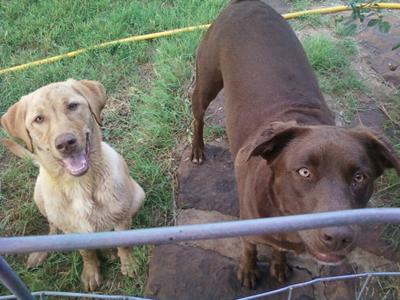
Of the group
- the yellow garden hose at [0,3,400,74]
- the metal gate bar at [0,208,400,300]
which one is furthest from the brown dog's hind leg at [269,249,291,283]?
the yellow garden hose at [0,3,400,74]

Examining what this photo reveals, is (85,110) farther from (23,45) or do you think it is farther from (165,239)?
(23,45)

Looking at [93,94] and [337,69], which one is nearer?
[93,94]

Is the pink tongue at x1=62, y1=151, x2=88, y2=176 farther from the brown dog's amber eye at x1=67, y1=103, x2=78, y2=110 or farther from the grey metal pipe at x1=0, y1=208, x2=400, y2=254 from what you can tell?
the grey metal pipe at x1=0, y1=208, x2=400, y2=254

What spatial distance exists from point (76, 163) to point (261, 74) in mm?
1296

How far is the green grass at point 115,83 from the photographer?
3230 millimetres

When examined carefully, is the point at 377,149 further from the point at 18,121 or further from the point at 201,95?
the point at 18,121

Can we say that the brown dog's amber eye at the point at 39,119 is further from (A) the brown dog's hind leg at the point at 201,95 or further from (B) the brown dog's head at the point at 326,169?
(B) the brown dog's head at the point at 326,169

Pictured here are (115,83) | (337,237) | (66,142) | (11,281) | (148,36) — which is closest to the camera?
(11,281)

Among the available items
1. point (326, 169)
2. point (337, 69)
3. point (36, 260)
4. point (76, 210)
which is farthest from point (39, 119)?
point (337, 69)

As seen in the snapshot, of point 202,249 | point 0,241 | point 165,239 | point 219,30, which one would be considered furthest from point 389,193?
point 0,241

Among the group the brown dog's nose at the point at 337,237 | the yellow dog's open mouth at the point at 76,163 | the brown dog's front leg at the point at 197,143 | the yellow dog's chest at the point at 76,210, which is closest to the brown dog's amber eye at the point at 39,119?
the yellow dog's open mouth at the point at 76,163

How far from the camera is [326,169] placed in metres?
1.96

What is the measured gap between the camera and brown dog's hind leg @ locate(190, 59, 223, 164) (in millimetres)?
3320

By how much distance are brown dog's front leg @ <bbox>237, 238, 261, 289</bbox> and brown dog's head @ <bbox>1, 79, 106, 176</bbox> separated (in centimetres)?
114
